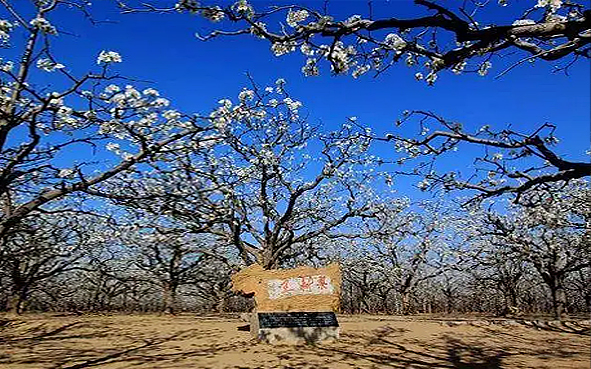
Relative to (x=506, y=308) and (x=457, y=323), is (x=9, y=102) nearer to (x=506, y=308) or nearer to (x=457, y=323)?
(x=457, y=323)

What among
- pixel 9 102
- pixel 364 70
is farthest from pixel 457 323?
pixel 9 102

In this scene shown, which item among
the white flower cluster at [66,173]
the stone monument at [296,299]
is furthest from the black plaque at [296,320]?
the white flower cluster at [66,173]

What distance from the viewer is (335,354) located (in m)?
9.87

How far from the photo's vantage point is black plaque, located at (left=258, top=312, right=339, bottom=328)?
1141cm

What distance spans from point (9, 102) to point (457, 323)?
15.2 metres

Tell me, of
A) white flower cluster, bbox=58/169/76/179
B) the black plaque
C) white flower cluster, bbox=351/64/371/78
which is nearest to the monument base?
the black plaque

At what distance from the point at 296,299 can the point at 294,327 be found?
88cm

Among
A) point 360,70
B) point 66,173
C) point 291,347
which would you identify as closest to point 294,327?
point 291,347

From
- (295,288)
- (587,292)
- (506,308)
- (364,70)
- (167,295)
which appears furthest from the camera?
(587,292)

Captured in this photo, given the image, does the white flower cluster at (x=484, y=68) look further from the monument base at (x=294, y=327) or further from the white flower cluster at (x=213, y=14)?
the monument base at (x=294, y=327)

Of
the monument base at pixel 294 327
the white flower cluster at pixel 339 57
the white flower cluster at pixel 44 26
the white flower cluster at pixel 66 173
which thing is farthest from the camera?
the monument base at pixel 294 327

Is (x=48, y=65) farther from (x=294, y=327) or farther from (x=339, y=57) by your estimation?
(x=294, y=327)

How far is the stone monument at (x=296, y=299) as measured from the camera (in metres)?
11.5

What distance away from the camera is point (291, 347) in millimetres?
10852
